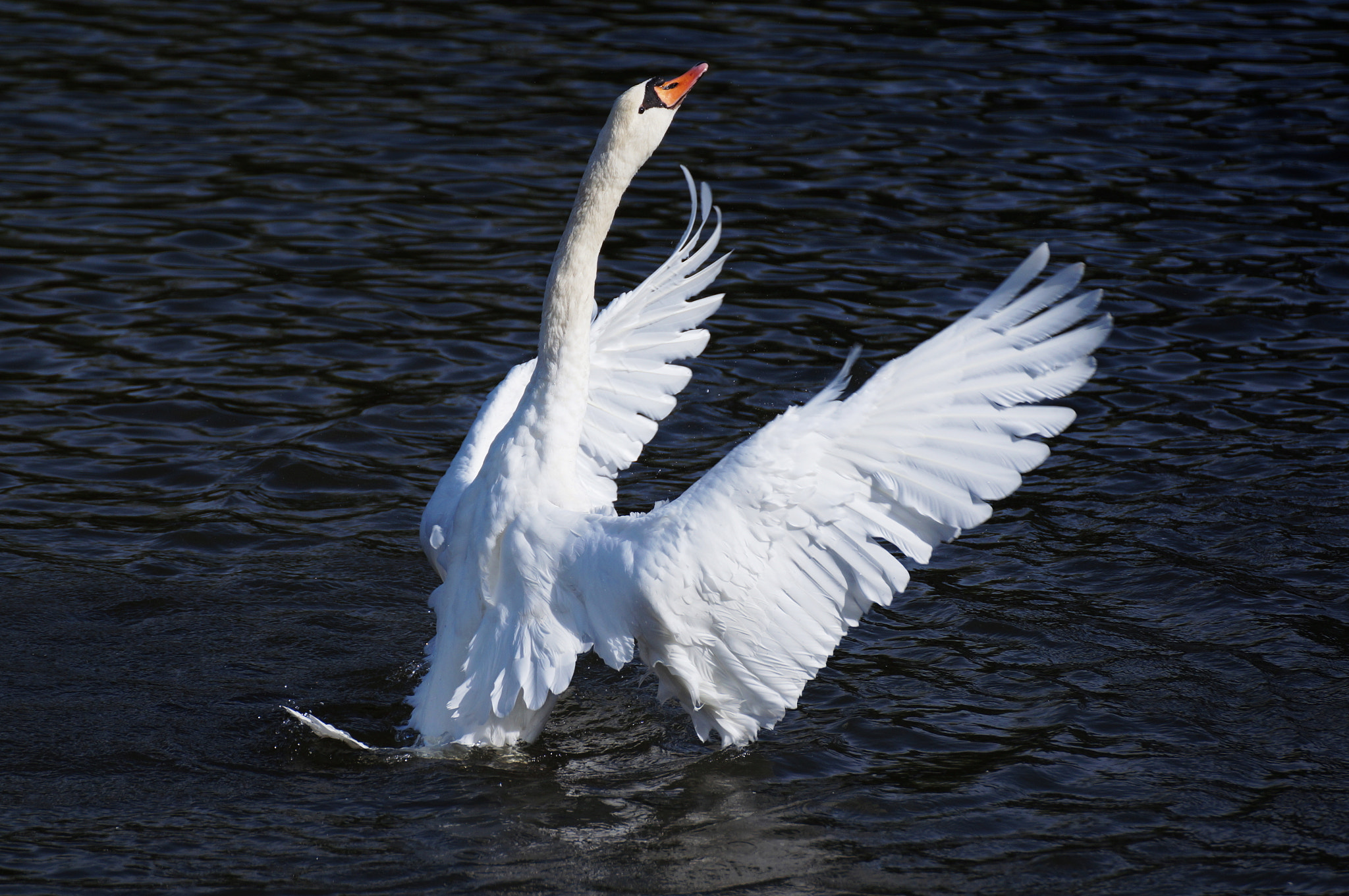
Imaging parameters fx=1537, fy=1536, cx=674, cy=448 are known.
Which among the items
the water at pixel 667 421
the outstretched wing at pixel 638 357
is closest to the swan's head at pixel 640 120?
the outstretched wing at pixel 638 357

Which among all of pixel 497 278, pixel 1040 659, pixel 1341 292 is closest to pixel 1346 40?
pixel 1341 292

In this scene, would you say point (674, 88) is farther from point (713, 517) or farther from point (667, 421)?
point (667, 421)

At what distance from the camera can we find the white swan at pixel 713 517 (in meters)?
5.01

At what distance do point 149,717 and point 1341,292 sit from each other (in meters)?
8.17

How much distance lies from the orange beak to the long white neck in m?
0.04

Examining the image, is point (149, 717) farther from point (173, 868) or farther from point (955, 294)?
point (955, 294)

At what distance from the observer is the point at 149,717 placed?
6.29m

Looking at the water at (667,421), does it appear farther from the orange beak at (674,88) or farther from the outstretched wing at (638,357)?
the orange beak at (674,88)

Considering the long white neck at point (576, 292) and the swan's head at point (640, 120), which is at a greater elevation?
the swan's head at point (640, 120)

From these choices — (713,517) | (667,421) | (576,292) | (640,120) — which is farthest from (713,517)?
(667,421)

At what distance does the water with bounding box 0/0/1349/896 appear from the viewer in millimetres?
5660

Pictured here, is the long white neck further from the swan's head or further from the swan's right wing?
the swan's right wing

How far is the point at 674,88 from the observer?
5.96 m

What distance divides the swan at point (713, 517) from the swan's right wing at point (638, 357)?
31.2 inches
